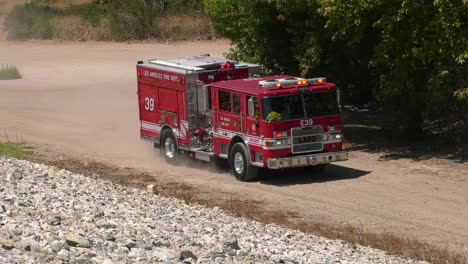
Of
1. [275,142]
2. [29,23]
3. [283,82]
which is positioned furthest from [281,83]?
[29,23]

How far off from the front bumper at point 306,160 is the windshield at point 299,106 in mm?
918

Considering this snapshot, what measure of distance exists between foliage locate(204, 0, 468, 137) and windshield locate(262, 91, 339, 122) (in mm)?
2703

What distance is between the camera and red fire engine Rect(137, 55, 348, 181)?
80.9 ft

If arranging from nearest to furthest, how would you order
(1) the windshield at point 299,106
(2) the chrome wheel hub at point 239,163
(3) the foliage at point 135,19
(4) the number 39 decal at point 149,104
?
(1) the windshield at point 299,106, (2) the chrome wheel hub at point 239,163, (4) the number 39 decal at point 149,104, (3) the foliage at point 135,19

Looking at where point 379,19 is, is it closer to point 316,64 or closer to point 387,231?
point 316,64

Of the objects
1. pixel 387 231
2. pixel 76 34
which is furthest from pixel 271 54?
pixel 76 34

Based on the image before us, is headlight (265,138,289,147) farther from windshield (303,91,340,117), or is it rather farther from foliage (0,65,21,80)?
foliage (0,65,21,80)

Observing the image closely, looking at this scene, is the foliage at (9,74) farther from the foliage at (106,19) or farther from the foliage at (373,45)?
the foliage at (373,45)

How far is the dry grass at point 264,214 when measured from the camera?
17844mm

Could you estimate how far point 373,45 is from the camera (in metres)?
30.4

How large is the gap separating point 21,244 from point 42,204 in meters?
4.46

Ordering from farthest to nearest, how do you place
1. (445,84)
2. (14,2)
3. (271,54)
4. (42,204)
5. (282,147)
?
(14,2) → (271,54) → (445,84) → (282,147) → (42,204)

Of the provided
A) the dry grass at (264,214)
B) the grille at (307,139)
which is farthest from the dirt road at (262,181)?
the grille at (307,139)

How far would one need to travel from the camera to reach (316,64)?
30.1 metres
